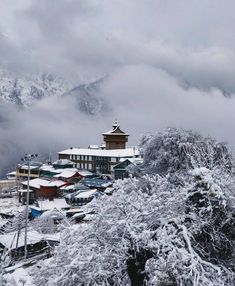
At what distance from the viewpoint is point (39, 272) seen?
10.5 metres

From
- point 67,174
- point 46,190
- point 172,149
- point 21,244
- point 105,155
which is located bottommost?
point 46,190

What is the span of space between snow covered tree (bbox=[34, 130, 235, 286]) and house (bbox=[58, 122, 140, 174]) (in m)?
60.0

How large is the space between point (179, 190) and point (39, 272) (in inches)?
174

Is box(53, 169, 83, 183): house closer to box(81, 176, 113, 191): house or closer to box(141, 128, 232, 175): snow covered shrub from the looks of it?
box(81, 176, 113, 191): house

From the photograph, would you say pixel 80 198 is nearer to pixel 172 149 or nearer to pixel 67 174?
pixel 67 174

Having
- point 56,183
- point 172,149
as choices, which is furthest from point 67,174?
point 172,149

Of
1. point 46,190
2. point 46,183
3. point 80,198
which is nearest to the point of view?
point 80,198

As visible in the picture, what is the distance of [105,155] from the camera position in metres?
74.4

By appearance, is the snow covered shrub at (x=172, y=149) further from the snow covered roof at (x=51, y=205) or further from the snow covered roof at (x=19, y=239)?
the snow covered roof at (x=51, y=205)

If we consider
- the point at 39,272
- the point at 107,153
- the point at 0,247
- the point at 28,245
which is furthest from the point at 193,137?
the point at 107,153

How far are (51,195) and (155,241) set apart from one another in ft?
166

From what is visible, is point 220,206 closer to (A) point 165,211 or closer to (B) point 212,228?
(B) point 212,228

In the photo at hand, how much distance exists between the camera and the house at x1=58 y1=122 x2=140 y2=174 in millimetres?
74000

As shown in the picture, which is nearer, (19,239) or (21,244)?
(21,244)
